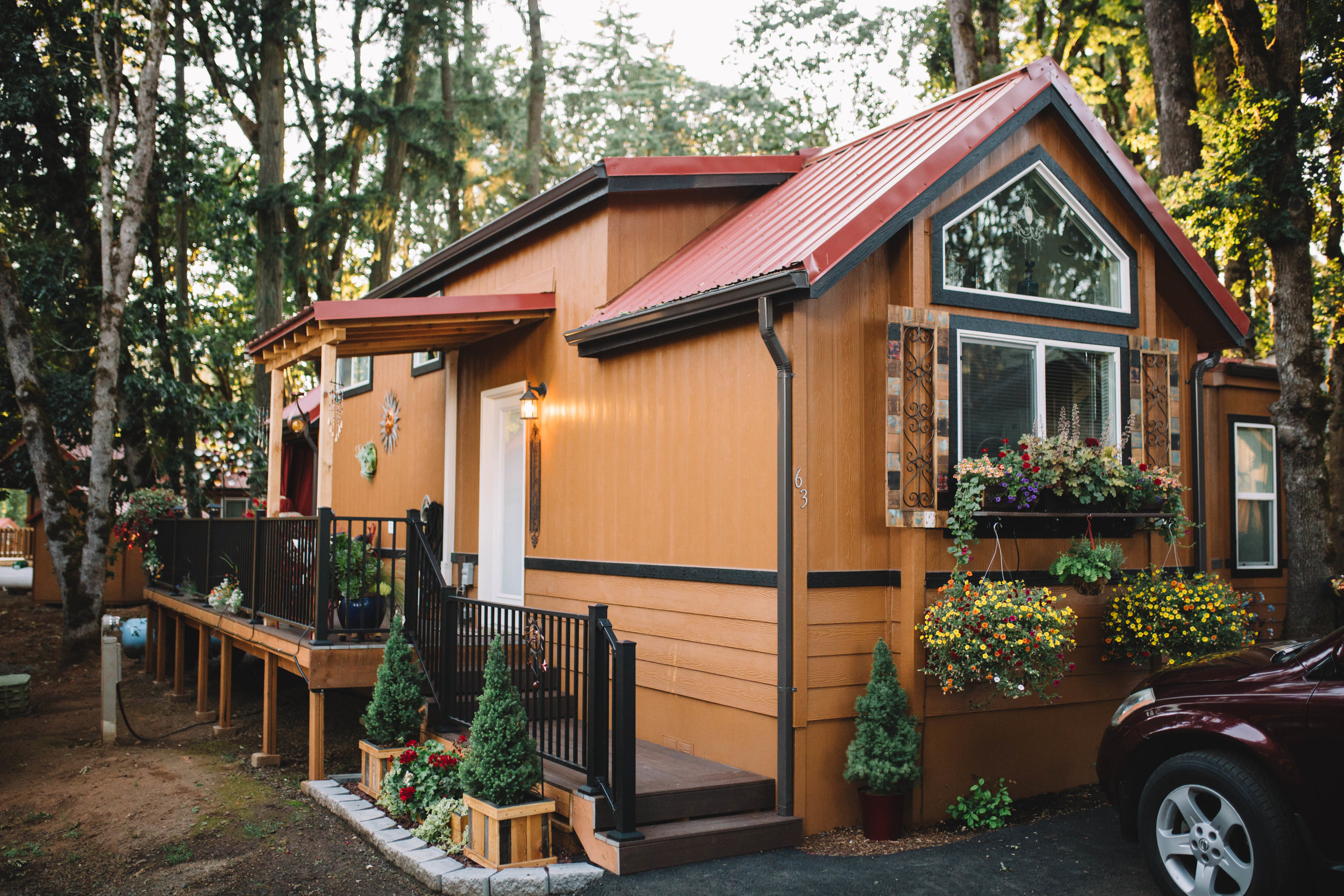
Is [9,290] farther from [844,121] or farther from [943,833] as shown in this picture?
[844,121]

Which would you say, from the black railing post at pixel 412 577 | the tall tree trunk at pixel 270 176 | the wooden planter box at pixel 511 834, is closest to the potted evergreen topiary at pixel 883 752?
the wooden planter box at pixel 511 834

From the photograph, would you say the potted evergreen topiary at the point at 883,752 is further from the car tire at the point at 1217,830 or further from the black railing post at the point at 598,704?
the black railing post at the point at 598,704

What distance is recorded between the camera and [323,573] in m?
7.28

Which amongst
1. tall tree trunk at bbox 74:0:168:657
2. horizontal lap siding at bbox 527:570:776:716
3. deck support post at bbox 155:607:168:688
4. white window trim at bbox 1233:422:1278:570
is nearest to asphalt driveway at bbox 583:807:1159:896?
horizontal lap siding at bbox 527:570:776:716

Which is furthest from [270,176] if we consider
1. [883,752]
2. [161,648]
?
[883,752]

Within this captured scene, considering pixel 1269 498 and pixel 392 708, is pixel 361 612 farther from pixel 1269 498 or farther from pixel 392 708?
pixel 1269 498

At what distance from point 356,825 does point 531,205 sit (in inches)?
209

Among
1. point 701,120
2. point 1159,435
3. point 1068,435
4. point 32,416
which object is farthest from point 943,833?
point 701,120

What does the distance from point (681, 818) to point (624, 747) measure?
75 centimetres

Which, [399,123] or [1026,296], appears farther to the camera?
[399,123]

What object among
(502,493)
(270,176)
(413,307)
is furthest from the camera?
(270,176)

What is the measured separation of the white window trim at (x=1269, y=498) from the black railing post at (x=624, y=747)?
613 cm

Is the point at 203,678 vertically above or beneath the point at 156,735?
above

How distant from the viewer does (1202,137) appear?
11.8m
